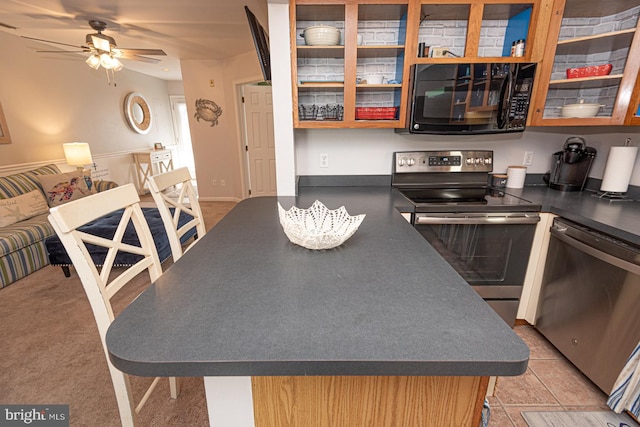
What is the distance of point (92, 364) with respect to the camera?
1786 millimetres

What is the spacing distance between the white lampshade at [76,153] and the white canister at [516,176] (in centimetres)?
494

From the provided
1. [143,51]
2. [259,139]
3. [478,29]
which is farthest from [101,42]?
[478,29]

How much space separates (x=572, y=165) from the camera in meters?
2.10

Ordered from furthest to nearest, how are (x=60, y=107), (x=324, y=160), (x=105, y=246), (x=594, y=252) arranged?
(x=60, y=107), (x=324, y=160), (x=594, y=252), (x=105, y=246)

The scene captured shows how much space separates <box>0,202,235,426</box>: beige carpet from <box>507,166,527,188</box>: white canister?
8.23 ft

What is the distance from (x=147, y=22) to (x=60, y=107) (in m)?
2.27

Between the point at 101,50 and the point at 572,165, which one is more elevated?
the point at 101,50

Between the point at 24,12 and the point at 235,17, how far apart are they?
2.05 metres

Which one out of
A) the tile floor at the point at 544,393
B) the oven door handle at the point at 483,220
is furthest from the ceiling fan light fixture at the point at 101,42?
the tile floor at the point at 544,393

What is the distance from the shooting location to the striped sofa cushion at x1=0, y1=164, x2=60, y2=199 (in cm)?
301

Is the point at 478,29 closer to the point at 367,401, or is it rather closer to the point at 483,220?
the point at 483,220

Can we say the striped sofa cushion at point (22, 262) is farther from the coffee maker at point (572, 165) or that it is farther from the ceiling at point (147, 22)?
→ the coffee maker at point (572, 165)

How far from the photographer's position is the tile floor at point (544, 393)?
4.87 ft

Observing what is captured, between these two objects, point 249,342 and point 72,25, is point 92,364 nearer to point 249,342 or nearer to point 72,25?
point 249,342
